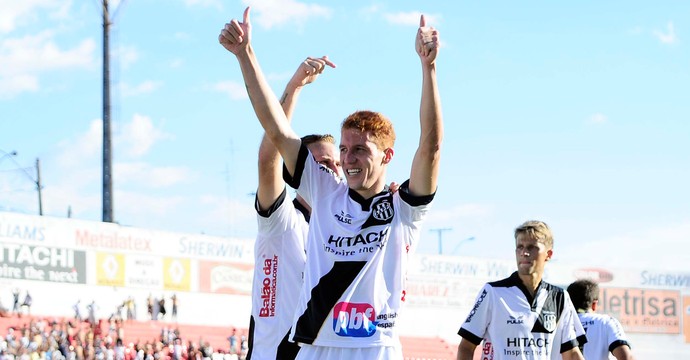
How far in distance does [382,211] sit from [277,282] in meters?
1.28

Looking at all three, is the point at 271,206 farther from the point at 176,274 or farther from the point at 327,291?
the point at 176,274

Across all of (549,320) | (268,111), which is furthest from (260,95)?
(549,320)

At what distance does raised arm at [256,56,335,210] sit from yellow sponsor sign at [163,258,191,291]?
37439 mm

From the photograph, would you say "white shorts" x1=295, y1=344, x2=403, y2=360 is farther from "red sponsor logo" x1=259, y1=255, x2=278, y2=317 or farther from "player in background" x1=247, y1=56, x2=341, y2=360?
"red sponsor logo" x1=259, y1=255, x2=278, y2=317

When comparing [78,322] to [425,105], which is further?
[78,322]

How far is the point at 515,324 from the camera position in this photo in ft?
25.1

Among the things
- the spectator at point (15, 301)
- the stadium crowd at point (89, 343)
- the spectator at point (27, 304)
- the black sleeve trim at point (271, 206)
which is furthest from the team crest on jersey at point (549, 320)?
the spectator at point (27, 304)

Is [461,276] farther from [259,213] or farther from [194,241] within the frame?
[259,213]

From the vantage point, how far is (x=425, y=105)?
489 cm

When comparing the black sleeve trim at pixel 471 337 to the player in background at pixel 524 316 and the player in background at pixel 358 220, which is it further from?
the player in background at pixel 358 220

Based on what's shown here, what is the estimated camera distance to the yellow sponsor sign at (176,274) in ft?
139

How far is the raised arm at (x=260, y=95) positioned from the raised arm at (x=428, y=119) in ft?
1.97

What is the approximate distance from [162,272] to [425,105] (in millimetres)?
38343

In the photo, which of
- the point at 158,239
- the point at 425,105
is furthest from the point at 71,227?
the point at 425,105
